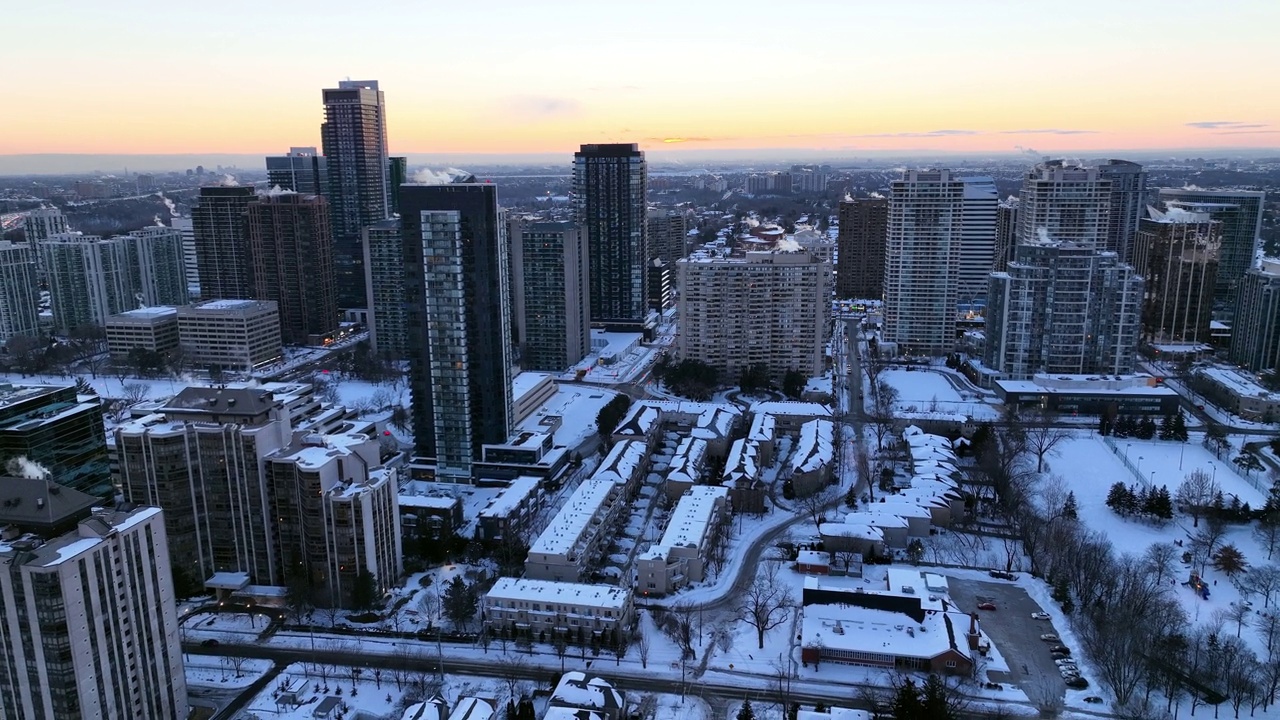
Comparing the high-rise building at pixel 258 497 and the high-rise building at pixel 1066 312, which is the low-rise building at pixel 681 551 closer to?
the high-rise building at pixel 258 497

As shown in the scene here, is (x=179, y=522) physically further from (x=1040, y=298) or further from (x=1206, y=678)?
(x=1040, y=298)

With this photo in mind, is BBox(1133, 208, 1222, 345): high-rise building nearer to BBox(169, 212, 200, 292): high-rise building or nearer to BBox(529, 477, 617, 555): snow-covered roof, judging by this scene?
BBox(529, 477, 617, 555): snow-covered roof

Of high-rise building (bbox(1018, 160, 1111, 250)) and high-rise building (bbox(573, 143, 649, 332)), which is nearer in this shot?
high-rise building (bbox(1018, 160, 1111, 250))

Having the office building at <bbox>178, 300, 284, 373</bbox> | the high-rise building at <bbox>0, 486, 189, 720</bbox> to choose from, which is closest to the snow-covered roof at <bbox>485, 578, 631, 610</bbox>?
the high-rise building at <bbox>0, 486, 189, 720</bbox>

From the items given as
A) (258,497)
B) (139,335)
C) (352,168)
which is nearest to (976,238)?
(258,497)

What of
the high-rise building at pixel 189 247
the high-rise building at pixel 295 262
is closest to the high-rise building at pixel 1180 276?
the high-rise building at pixel 295 262
